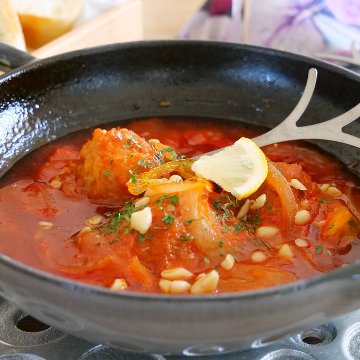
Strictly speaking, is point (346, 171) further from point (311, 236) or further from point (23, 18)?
point (23, 18)

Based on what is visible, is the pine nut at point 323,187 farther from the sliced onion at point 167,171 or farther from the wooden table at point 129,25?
the wooden table at point 129,25

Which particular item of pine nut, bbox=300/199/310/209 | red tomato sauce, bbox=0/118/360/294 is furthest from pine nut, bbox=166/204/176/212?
pine nut, bbox=300/199/310/209

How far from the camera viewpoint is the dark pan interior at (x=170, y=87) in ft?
8.52

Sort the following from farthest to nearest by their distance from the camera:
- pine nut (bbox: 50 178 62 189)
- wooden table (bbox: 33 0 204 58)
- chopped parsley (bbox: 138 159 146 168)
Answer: wooden table (bbox: 33 0 204 58) < pine nut (bbox: 50 178 62 189) < chopped parsley (bbox: 138 159 146 168)

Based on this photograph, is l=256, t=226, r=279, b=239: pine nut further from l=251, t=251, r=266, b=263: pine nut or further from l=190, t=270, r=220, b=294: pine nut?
l=190, t=270, r=220, b=294: pine nut

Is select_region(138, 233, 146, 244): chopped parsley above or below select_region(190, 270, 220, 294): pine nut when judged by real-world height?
above

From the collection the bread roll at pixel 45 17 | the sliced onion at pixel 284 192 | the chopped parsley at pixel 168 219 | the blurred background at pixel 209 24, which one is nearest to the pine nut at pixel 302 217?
the sliced onion at pixel 284 192

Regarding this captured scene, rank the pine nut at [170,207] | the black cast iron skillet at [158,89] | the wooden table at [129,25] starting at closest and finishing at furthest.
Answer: the pine nut at [170,207]
the black cast iron skillet at [158,89]
the wooden table at [129,25]

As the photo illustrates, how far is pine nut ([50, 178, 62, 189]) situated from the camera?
2.26 meters

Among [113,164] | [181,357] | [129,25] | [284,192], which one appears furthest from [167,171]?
[129,25]

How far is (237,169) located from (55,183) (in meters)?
0.67

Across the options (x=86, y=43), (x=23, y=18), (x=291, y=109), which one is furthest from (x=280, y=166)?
(x=23, y=18)

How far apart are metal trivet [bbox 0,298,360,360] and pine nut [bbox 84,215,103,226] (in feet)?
1.17

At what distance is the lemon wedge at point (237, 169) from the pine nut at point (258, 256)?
188 mm
